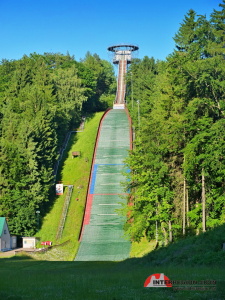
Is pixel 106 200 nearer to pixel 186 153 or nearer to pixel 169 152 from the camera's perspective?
pixel 169 152

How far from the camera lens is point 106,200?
218 feet

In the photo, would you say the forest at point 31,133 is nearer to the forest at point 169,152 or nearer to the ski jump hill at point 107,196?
the forest at point 169,152

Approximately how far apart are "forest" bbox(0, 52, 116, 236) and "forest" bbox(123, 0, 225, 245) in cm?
1756

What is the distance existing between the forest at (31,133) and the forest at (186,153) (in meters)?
17.6

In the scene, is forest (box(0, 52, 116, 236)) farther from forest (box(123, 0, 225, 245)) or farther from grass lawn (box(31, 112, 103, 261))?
forest (box(123, 0, 225, 245))

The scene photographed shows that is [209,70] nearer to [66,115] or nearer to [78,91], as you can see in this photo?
[66,115]

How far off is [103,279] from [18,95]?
6657cm

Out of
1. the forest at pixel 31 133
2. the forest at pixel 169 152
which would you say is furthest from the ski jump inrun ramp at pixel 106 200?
the forest at pixel 31 133

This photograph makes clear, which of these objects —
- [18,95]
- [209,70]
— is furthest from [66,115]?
[209,70]

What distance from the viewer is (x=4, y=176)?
65312 mm

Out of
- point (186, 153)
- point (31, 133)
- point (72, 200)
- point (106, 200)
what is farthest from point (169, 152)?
point (31, 133)

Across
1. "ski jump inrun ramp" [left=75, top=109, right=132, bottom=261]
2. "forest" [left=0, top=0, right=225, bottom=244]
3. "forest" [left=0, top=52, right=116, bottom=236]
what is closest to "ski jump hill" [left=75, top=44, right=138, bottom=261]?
"ski jump inrun ramp" [left=75, top=109, right=132, bottom=261]

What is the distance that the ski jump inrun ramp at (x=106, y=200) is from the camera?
53.3 m

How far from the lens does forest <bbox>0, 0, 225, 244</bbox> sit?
134 ft
